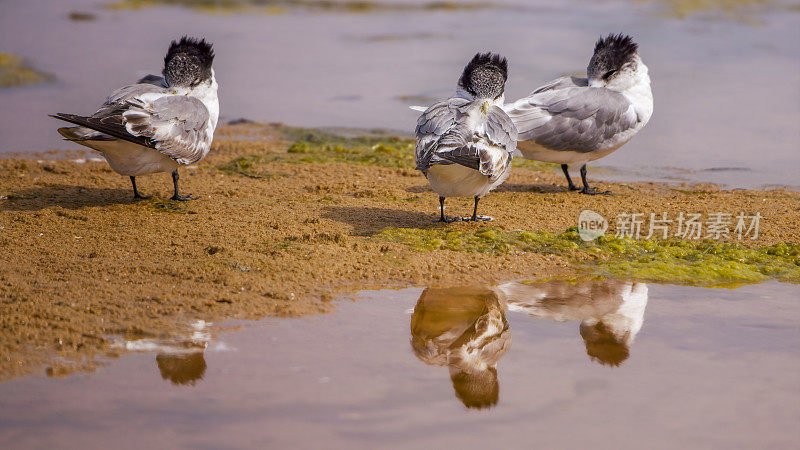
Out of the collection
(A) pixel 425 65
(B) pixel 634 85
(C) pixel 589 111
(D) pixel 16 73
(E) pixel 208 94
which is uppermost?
(B) pixel 634 85

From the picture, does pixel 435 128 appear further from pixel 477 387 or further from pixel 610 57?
pixel 610 57

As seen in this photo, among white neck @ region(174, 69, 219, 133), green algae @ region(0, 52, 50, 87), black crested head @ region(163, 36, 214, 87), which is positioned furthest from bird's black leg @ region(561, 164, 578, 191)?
green algae @ region(0, 52, 50, 87)

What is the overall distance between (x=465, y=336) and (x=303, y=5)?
17.3 metres

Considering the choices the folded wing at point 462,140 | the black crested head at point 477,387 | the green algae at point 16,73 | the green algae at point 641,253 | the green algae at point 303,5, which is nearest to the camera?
the black crested head at point 477,387

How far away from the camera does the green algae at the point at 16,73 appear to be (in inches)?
454

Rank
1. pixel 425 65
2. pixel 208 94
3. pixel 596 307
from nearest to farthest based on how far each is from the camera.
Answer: pixel 596 307
pixel 208 94
pixel 425 65

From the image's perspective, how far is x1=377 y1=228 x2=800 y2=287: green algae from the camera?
202 inches

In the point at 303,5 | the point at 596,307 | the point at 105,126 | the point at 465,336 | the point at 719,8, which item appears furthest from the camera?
the point at 303,5

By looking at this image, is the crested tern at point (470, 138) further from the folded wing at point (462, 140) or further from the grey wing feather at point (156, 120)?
the grey wing feather at point (156, 120)

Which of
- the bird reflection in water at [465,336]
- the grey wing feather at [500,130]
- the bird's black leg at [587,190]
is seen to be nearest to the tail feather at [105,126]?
the grey wing feather at [500,130]

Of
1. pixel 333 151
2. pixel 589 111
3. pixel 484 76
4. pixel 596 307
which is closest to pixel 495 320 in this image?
pixel 596 307

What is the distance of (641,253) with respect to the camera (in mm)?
5551

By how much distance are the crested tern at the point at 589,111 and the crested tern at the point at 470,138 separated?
3.07 ft

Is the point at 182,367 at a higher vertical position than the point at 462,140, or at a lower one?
lower
